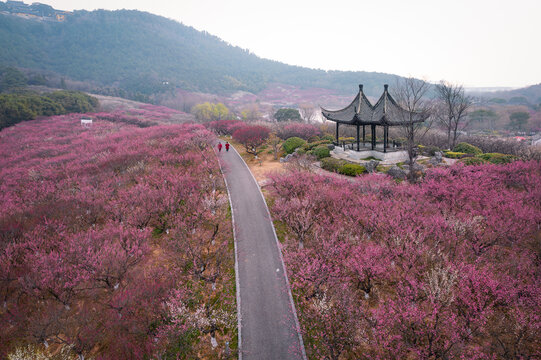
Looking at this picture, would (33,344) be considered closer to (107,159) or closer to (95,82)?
(107,159)

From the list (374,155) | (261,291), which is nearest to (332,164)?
(374,155)

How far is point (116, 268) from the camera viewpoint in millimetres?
13773

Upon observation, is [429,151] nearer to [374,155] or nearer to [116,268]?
[374,155]

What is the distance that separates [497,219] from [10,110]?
9044 cm

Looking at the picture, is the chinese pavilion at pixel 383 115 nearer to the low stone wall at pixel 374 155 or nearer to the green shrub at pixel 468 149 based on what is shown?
the low stone wall at pixel 374 155

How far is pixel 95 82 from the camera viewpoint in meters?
161

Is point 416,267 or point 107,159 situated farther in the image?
point 107,159

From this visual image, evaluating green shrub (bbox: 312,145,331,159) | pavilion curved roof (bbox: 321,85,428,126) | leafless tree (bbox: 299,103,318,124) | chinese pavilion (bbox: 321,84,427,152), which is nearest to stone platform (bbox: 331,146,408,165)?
chinese pavilion (bbox: 321,84,427,152)

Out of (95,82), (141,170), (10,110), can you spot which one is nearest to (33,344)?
(141,170)

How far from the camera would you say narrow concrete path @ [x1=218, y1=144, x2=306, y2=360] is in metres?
11.5

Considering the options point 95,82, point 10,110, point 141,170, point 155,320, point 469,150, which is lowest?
point 155,320

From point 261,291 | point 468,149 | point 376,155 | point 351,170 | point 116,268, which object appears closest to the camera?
point 116,268

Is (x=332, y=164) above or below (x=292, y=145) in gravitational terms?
below

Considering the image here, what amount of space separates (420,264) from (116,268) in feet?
58.3
